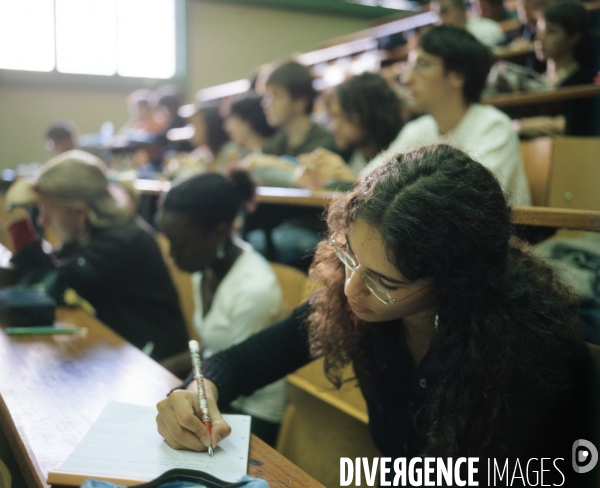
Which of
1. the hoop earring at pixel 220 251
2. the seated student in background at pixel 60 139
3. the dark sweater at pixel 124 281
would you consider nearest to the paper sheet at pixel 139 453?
the hoop earring at pixel 220 251

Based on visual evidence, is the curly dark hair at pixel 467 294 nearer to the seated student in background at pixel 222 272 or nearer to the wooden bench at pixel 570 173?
the seated student in background at pixel 222 272

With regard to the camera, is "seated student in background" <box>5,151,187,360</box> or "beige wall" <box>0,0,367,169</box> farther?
"beige wall" <box>0,0,367,169</box>

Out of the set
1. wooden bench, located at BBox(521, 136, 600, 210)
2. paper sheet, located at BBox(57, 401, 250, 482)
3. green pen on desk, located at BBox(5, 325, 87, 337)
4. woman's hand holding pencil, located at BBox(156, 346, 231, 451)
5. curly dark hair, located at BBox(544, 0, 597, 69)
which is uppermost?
curly dark hair, located at BBox(544, 0, 597, 69)

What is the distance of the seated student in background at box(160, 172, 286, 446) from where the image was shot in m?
1.56

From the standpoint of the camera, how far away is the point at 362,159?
262 cm

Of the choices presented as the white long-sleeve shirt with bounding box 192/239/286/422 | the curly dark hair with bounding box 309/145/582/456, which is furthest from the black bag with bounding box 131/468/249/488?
the white long-sleeve shirt with bounding box 192/239/286/422

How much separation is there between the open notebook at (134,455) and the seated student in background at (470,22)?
3.62m

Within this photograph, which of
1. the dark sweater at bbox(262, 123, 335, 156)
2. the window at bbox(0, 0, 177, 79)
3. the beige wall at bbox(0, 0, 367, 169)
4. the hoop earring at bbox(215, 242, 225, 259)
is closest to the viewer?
the hoop earring at bbox(215, 242, 225, 259)

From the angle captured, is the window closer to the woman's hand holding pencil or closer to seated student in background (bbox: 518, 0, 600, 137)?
seated student in background (bbox: 518, 0, 600, 137)

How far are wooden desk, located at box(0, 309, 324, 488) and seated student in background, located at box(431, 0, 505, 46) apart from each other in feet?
11.1

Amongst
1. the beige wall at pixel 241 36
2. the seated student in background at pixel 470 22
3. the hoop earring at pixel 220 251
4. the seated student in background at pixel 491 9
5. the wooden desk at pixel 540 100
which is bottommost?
the hoop earring at pixel 220 251

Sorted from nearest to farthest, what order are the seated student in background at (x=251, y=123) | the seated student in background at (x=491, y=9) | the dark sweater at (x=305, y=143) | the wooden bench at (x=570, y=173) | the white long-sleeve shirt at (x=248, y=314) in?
1. the white long-sleeve shirt at (x=248, y=314)
2. the wooden bench at (x=570, y=173)
3. the dark sweater at (x=305, y=143)
4. the seated student in background at (x=251, y=123)
5. the seated student in background at (x=491, y=9)

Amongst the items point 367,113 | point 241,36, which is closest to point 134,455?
point 367,113

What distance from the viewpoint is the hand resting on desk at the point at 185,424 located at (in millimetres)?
844
